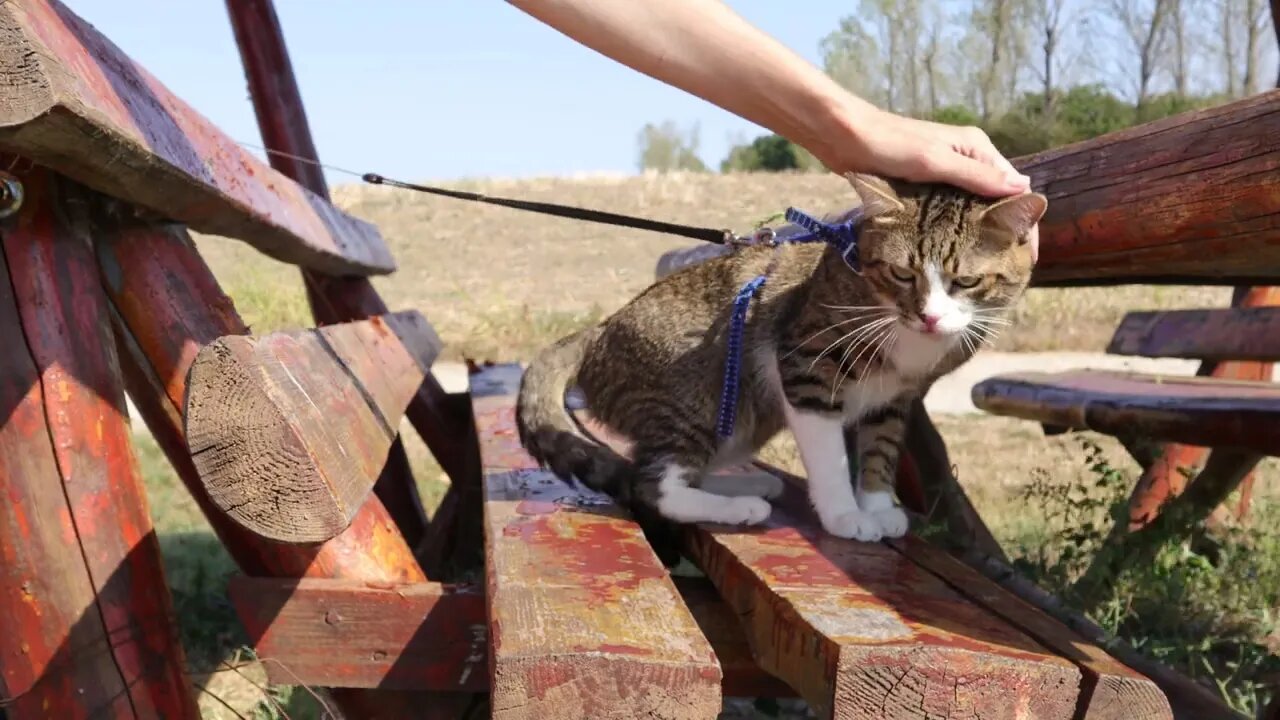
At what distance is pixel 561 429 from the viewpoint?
2.34 m

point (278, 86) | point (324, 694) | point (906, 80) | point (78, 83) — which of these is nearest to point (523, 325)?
point (278, 86)

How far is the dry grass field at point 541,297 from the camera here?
4.48 meters

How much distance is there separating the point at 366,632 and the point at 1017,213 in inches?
51.6

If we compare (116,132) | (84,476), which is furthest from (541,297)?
(116,132)

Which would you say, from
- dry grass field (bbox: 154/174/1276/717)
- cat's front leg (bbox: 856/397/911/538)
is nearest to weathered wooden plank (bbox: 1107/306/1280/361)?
dry grass field (bbox: 154/174/1276/717)

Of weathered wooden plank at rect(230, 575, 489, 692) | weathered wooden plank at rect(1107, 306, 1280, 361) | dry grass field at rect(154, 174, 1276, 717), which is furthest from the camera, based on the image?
dry grass field at rect(154, 174, 1276, 717)

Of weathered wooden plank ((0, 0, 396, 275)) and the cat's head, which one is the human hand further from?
weathered wooden plank ((0, 0, 396, 275))

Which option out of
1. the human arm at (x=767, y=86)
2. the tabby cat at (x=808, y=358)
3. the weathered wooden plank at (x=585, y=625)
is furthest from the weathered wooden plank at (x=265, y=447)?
the tabby cat at (x=808, y=358)

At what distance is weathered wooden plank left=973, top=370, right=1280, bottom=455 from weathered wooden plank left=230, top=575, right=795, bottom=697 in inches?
81.7

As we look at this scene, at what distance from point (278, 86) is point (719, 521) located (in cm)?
276

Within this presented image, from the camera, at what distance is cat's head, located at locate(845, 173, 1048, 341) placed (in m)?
2.07

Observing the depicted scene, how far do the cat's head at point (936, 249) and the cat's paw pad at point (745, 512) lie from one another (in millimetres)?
439

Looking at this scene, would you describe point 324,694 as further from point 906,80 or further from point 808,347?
point 906,80

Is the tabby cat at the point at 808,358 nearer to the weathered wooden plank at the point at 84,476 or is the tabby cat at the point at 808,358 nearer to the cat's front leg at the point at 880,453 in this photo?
the cat's front leg at the point at 880,453
